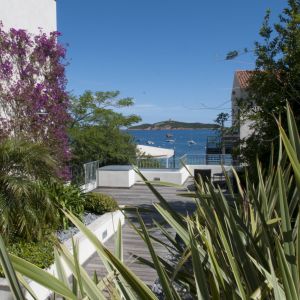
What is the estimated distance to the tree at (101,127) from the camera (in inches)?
554

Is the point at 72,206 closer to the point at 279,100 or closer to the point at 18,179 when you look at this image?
the point at 18,179

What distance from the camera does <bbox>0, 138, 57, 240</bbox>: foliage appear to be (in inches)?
221

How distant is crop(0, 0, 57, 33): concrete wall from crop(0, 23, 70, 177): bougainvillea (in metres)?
0.23

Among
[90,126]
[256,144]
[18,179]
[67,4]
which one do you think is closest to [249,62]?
[256,144]

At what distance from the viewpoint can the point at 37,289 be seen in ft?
15.5

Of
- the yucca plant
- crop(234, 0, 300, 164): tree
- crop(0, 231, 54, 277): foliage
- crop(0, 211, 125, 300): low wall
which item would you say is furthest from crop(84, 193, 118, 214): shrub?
the yucca plant

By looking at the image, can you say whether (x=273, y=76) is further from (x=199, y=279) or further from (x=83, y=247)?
(x=199, y=279)

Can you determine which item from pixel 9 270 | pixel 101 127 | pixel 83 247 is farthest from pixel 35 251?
pixel 101 127

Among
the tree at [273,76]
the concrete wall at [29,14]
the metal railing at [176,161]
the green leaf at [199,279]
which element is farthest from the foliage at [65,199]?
the metal railing at [176,161]

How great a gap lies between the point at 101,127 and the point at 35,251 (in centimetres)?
992

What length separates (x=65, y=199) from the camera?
7594 millimetres

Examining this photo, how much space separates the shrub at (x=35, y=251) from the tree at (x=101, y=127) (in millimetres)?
8374

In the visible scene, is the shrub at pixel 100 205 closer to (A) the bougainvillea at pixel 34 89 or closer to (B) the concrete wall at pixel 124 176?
(A) the bougainvillea at pixel 34 89

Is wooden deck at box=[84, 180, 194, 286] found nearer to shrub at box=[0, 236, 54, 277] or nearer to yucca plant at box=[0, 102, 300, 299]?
yucca plant at box=[0, 102, 300, 299]
